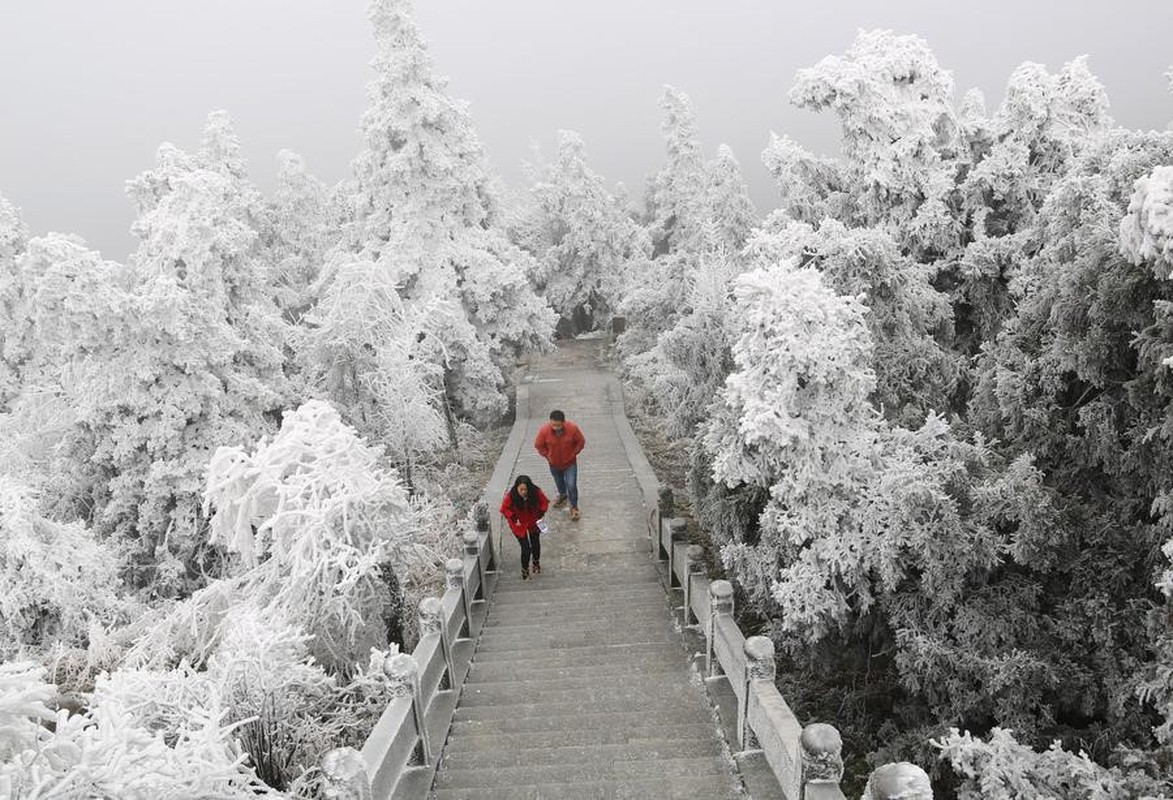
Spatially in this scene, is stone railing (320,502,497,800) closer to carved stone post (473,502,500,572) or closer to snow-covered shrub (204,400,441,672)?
carved stone post (473,502,500,572)

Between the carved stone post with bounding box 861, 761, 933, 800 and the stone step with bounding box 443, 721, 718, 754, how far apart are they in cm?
274

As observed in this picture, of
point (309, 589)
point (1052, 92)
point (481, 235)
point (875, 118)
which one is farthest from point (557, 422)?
point (481, 235)

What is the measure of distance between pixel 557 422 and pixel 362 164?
13.9m

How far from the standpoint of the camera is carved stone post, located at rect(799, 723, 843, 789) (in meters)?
5.00

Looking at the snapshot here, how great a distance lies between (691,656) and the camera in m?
8.56

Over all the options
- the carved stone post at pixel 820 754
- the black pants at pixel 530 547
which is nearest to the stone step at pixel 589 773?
the carved stone post at pixel 820 754

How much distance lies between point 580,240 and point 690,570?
28894 millimetres

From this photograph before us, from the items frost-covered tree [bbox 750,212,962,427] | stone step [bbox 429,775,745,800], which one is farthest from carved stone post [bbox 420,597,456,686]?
frost-covered tree [bbox 750,212,962,427]

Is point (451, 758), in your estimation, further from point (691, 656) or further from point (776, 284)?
point (776, 284)

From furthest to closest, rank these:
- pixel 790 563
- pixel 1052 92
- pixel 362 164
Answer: pixel 362 164
pixel 1052 92
pixel 790 563

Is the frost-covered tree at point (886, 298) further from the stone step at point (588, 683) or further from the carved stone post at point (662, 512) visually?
the stone step at point (588, 683)

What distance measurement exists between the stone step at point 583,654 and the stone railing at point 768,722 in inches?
22.5

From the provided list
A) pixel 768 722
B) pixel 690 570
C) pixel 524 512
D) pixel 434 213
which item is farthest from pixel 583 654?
pixel 434 213

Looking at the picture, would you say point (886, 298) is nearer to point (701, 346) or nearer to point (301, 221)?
point (701, 346)
